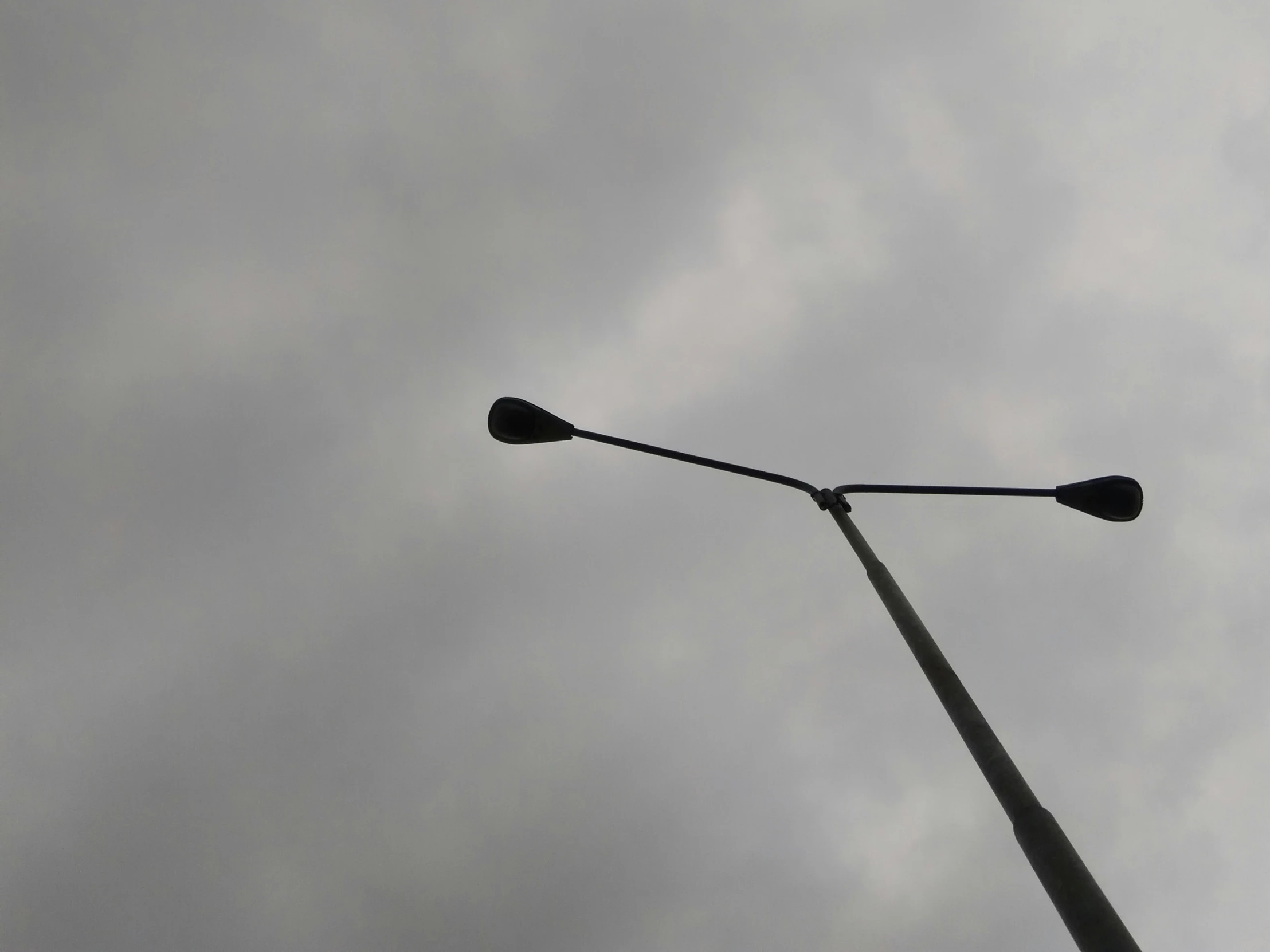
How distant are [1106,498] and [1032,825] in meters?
3.91

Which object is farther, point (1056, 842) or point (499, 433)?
point (499, 433)

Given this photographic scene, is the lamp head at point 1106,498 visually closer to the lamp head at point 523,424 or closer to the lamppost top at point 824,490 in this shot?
the lamppost top at point 824,490

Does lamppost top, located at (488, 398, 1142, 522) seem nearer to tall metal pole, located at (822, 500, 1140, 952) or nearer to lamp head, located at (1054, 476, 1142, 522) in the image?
lamp head, located at (1054, 476, 1142, 522)

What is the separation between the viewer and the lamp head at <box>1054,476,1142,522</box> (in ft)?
24.1

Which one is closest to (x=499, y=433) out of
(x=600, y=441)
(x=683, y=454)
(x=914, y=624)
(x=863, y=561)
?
(x=600, y=441)

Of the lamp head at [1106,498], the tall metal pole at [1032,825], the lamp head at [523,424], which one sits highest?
the lamp head at [523,424]

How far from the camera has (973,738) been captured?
5.02 metres

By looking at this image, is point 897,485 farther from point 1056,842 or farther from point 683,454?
point 1056,842

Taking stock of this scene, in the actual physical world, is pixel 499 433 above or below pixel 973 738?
above

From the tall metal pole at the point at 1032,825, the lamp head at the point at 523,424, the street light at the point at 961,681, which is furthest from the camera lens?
the lamp head at the point at 523,424

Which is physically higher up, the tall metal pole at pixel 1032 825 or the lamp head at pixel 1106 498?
the lamp head at pixel 1106 498

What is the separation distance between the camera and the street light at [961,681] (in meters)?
4.07

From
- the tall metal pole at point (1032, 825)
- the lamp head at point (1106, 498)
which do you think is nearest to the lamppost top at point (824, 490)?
the lamp head at point (1106, 498)

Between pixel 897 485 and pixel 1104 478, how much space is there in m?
1.71
